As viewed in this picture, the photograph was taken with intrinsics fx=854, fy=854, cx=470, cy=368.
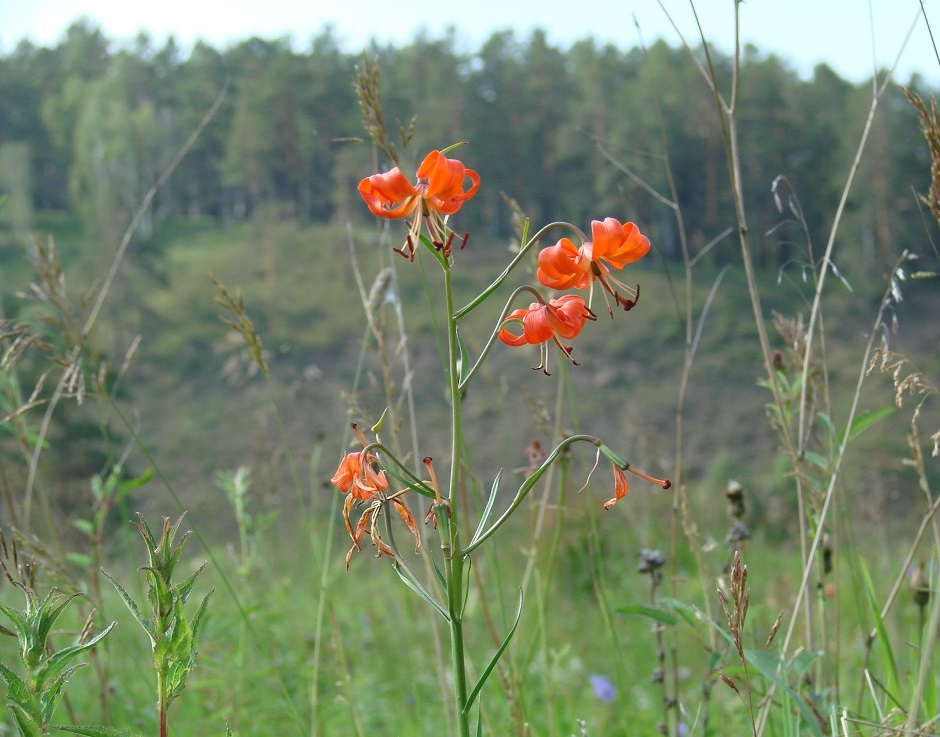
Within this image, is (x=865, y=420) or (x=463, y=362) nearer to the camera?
(x=463, y=362)

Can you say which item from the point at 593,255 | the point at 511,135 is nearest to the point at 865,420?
the point at 593,255

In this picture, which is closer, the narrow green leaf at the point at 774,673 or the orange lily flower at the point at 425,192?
the orange lily flower at the point at 425,192

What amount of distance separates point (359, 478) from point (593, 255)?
36cm

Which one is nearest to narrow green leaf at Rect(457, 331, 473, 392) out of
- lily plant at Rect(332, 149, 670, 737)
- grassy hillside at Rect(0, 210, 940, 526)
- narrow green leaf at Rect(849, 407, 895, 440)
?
lily plant at Rect(332, 149, 670, 737)

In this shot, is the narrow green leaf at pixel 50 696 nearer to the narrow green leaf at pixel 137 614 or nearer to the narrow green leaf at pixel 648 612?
the narrow green leaf at pixel 137 614

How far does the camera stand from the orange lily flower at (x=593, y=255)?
0.93 m

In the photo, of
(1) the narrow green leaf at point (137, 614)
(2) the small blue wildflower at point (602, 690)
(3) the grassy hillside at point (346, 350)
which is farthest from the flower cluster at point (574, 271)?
(3) the grassy hillside at point (346, 350)

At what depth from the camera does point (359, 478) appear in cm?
95

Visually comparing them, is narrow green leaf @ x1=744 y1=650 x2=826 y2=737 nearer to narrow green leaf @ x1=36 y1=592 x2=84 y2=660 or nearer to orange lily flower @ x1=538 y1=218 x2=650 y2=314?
orange lily flower @ x1=538 y1=218 x2=650 y2=314

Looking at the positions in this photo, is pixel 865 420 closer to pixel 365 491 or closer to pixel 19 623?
pixel 365 491

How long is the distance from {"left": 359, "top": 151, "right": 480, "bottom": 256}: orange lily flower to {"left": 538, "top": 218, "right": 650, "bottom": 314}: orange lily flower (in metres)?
0.12

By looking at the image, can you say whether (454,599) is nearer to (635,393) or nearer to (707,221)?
(635,393)

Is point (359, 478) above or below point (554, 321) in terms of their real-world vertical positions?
below

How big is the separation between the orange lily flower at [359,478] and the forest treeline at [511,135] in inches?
923
